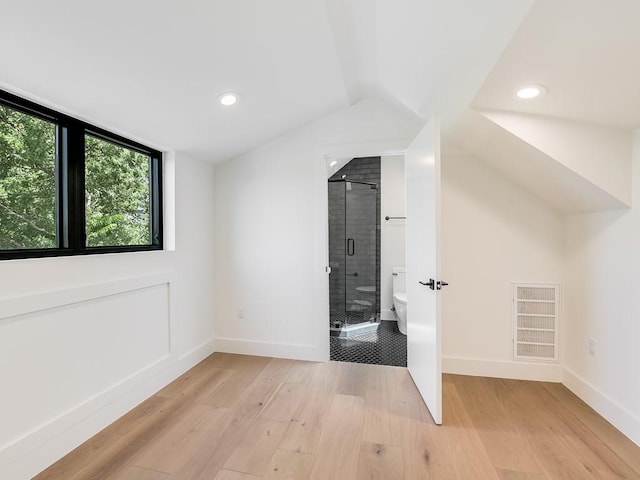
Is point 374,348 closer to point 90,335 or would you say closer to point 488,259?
point 488,259

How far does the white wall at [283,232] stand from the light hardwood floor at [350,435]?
1.75 feet

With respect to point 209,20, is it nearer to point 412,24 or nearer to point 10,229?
point 412,24

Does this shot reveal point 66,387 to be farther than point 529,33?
Yes

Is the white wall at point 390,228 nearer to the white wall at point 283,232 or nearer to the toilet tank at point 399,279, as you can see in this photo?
the toilet tank at point 399,279

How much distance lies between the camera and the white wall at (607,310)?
171cm

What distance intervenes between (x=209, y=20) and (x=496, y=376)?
A: 3.13 metres

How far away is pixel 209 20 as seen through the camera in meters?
1.38

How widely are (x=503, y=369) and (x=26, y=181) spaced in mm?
3481

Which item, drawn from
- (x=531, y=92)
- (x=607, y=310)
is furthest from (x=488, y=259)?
(x=531, y=92)

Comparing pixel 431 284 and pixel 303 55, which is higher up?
pixel 303 55

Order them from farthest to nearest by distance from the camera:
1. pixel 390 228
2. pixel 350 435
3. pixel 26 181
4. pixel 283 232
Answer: pixel 390 228 < pixel 283 232 < pixel 350 435 < pixel 26 181

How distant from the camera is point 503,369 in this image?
8.01ft

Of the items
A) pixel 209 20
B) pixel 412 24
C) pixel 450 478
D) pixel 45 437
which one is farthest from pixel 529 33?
pixel 45 437

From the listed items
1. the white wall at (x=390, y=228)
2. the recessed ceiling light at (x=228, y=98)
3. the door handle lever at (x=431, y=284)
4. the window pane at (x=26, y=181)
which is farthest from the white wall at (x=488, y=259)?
the window pane at (x=26, y=181)
